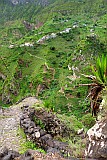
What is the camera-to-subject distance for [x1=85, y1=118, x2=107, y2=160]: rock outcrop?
592 cm

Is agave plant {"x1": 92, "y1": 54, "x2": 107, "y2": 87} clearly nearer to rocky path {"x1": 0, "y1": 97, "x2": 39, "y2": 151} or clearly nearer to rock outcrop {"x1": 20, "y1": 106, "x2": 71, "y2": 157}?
rock outcrop {"x1": 20, "y1": 106, "x2": 71, "y2": 157}

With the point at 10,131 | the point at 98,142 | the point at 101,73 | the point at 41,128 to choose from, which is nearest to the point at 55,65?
the point at 10,131

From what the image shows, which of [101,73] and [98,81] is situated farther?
[98,81]

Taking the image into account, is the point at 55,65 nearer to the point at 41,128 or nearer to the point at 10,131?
the point at 10,131

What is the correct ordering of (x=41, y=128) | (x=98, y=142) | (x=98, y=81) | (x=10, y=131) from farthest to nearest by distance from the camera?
1. (x=10, y=131)
2. (x=41, y=128)
3. (x=98, y=81)
4. (x=98, y=142)

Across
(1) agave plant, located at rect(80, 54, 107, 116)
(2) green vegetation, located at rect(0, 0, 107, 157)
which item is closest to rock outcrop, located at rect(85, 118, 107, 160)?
(1) agave plant, located at rect(80, 54, 107, 116)

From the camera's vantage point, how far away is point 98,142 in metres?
6.05

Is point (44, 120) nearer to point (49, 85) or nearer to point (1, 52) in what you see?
point (49, 85)

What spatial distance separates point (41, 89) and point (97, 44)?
16553mm

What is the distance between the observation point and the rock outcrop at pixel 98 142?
19.4 feet

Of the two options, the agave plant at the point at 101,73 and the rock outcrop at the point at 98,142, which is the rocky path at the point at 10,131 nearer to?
the rock outcrop at the point at 98,142

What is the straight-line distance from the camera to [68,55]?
67.8 metres

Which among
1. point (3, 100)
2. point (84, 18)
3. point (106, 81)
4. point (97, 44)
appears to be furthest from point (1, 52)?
point (106, 81)

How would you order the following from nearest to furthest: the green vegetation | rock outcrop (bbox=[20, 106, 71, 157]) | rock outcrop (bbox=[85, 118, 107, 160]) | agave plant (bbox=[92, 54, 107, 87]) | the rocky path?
rock outcrop (bbox=[85, 118, 107, 160]), agave plant (bbox=[92, 54, 107, 87]), rock outcrop (bbox=[20, 106, 71, 157]), the rocky path, the green vegetation
